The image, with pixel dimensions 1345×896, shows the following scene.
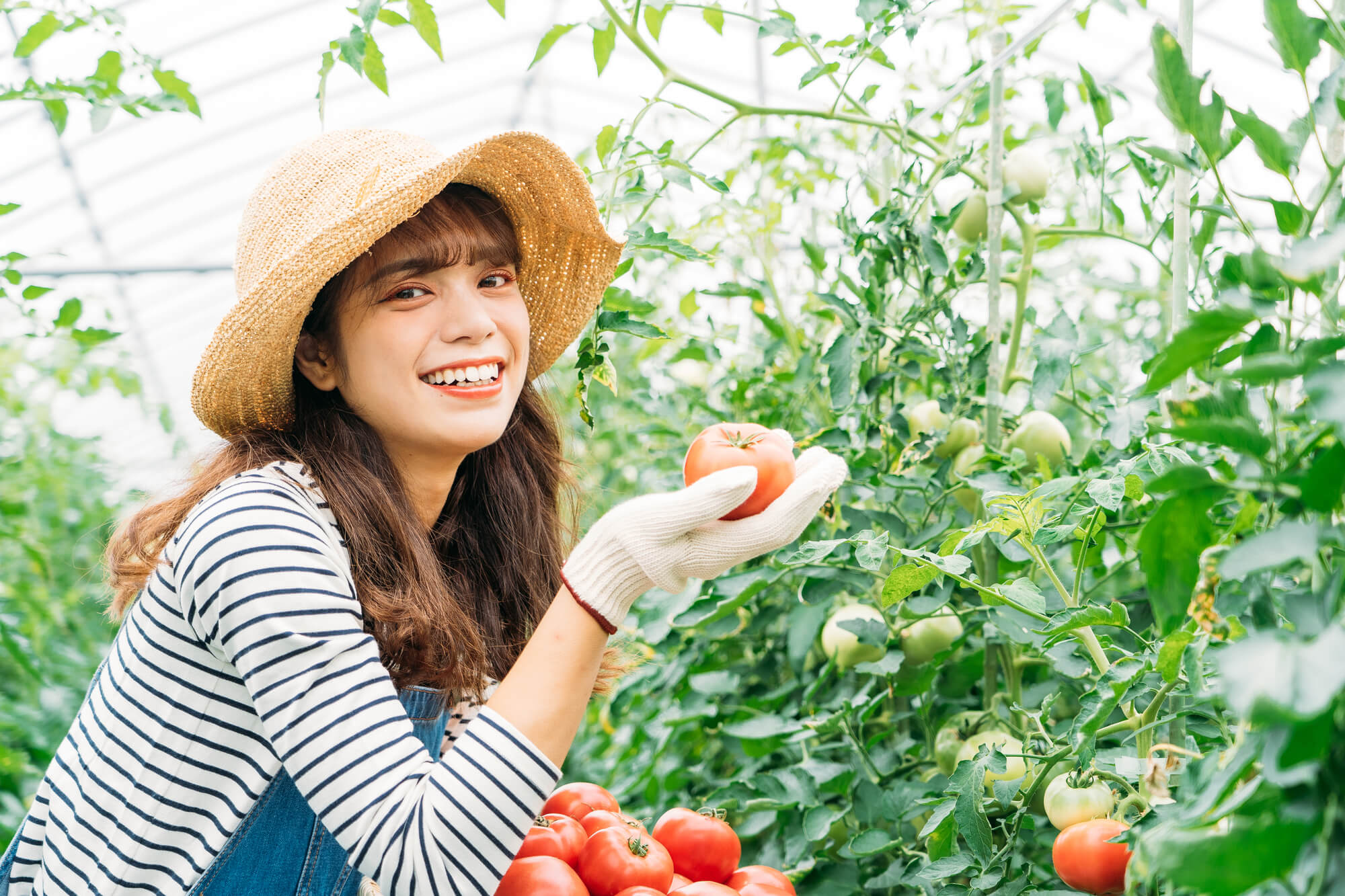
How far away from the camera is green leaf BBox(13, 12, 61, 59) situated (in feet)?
5.03

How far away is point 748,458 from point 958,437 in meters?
0.41

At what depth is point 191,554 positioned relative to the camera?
39.6 inches

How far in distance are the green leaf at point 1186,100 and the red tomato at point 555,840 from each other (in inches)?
33.1

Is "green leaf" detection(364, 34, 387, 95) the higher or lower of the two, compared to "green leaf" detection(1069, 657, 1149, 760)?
higher

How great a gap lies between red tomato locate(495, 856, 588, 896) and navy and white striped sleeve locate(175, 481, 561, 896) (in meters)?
0.07

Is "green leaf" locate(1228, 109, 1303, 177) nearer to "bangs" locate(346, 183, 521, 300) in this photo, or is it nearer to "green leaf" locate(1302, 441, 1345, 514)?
"green leaf" locate(1302, 441, 1345, 514)

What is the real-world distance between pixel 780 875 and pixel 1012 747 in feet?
0.94

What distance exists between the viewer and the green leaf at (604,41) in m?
1.35

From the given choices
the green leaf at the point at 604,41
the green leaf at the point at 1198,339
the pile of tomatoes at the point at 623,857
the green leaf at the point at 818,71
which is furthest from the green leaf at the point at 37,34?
the green leaf at the point at 1198,339

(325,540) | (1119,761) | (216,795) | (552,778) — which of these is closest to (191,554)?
(325,540)

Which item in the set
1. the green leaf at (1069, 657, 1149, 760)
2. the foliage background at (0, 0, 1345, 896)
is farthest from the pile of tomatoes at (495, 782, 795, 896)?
the green leaf at (1069, 657, 1149, 760)

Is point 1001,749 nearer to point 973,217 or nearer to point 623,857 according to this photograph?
point 623,857

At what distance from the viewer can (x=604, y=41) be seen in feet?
4.47

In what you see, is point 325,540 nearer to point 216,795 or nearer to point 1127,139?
point 216,795
